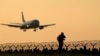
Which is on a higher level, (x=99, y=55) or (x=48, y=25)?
(x=48, y=25)

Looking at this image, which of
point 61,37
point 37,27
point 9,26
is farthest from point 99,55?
point 9,26

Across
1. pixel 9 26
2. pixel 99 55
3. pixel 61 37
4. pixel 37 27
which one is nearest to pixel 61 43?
pixel 61 37

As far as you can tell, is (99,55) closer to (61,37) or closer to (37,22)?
(61,37)

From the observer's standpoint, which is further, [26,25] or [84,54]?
[26,25]

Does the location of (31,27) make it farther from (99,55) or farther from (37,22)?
(99,55)

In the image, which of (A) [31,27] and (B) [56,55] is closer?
(B) [56,55]

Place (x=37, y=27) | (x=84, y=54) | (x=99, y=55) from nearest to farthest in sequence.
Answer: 1. (x=99, y=55)
2. (x=84, y=54)
3. (x=37, y=27)

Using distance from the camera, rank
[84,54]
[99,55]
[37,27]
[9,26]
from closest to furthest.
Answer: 1. [99,55]
2. [84,54]
3. [37,27]
4. [9,26]

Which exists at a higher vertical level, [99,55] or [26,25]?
[26,25]

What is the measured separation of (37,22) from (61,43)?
66.4 m

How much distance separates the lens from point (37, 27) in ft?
415

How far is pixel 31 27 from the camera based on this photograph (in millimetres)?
126750

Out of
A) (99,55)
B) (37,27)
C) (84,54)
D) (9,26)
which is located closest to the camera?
(99,55)

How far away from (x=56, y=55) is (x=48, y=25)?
79563 mm
